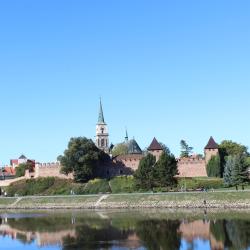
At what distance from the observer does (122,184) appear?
9369cm

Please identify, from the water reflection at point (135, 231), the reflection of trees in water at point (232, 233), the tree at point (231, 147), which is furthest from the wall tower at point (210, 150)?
the reflection of trees in water at point (232, 233)

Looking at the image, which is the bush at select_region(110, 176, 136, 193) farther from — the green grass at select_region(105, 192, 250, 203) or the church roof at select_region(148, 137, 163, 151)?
the green grass at select_region(105, 192, 250, 203)

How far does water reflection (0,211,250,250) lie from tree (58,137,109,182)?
107ft

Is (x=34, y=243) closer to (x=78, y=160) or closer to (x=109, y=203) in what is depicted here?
(x=109, y=203)

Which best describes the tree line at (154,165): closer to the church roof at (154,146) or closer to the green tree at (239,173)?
the green tree at (239,173)

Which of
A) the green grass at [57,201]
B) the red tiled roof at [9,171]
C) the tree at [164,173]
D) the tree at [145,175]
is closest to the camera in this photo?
the green grass at [57,201]

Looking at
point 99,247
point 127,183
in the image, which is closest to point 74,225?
point 99,247

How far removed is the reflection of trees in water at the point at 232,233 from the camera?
Result: 37156mm

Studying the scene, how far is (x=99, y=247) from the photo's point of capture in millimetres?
38406

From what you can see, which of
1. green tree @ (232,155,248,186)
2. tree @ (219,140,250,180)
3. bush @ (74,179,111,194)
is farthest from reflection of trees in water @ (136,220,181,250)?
tree @ (219,140,250,180)

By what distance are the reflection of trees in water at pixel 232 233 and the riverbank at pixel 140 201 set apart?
15.0m

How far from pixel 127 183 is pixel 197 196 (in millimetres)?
26090

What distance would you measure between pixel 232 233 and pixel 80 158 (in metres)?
56.5

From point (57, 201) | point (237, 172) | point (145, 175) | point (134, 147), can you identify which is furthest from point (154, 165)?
point (134, 147)
